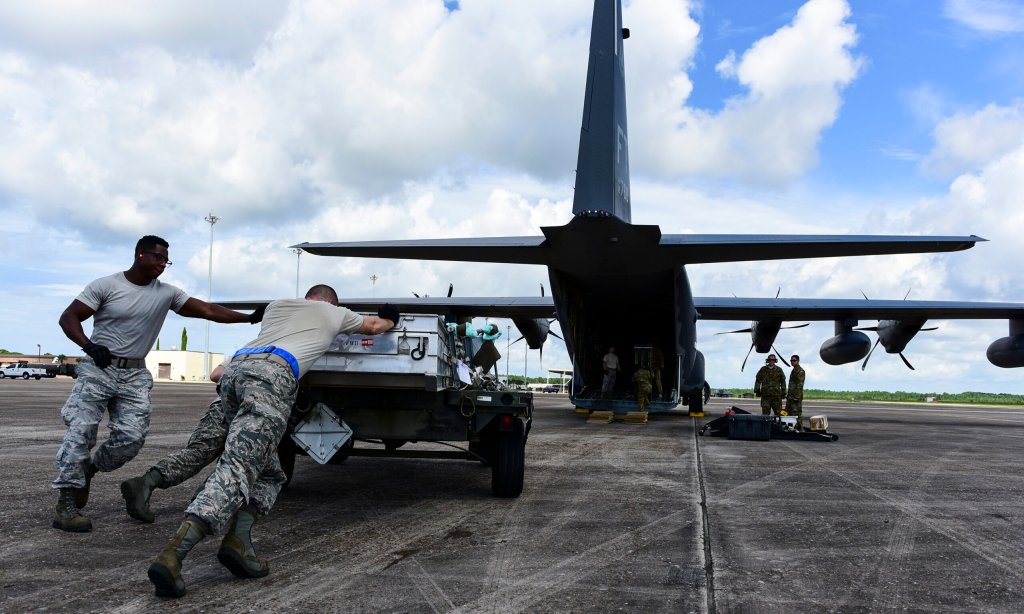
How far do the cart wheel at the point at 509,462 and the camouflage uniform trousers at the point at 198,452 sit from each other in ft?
7.47

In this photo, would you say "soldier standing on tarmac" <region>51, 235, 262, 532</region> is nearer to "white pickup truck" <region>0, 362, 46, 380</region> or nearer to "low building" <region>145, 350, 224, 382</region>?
"white pickup truck" <region>0, 362, 46, 380</region>

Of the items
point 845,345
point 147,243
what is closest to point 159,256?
point 147,243

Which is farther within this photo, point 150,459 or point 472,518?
point 150,459

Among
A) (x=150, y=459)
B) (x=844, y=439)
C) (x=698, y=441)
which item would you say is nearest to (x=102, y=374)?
(x=150, y=459)

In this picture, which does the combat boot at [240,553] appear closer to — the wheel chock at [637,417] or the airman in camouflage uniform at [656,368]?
the wheel chock at [637,417]

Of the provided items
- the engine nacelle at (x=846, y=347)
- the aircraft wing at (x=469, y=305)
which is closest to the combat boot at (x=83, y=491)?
the aircraft wing at (x=469, y=305)

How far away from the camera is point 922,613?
3393 millimetres

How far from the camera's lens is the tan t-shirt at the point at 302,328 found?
4.28 metres

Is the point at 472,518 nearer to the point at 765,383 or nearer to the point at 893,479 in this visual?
the point at 893,479

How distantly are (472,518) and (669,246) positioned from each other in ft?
24.1

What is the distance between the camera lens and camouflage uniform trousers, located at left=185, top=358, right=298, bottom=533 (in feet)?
11.9

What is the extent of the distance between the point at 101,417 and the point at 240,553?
1909mm

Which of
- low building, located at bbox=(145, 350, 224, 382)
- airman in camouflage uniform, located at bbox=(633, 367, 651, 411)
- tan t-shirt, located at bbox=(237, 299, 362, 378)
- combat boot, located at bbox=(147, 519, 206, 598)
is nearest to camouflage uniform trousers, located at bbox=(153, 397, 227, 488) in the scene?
tan t-shirt, located at bbox=(237, 299, 362, 378)

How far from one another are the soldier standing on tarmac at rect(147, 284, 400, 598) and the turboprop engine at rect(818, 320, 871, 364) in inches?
807
